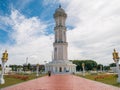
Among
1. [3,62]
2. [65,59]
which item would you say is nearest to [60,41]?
[65,59]

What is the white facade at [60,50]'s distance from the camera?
64.9m

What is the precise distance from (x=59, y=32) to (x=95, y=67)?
4262 centimetres

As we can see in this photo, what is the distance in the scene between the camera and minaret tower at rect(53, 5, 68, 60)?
Answer: 69.2 m

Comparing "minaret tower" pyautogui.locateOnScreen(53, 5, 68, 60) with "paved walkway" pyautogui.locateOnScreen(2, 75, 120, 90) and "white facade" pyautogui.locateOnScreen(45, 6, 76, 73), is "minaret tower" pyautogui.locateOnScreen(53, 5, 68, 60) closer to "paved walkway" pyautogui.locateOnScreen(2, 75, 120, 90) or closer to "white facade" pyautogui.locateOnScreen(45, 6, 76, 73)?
"white facade" pyautogui.locateOnScreen(45, 6, 76, 73)

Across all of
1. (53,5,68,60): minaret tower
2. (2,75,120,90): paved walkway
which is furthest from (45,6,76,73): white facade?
(2,75,120,90): paved walkway

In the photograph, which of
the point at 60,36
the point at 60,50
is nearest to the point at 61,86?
the point at 60,50

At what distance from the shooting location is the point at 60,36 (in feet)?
233

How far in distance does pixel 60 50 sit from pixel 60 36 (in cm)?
639

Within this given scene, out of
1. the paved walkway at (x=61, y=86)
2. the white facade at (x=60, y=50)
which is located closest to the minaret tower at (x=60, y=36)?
the white facade at (x=60, y=50)

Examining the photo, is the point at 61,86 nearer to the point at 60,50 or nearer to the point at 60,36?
the point at 60,50

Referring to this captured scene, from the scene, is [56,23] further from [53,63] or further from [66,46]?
[53,63]

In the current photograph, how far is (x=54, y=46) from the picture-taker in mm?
70500

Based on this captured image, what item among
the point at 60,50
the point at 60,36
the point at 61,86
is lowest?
the point at 61,86

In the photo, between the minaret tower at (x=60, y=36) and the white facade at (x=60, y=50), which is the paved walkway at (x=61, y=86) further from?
the minaret tower at (x=60, y=36)
